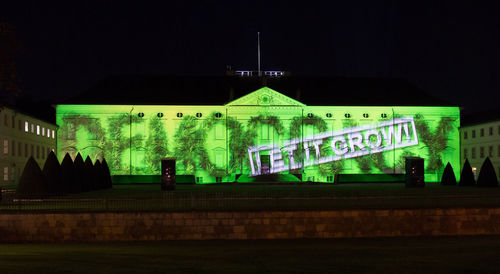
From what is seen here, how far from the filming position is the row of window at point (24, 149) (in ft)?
173

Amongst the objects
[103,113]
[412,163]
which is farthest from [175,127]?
[412,163]

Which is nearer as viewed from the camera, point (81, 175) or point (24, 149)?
point (81, 175)

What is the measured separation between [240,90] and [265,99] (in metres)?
5.40

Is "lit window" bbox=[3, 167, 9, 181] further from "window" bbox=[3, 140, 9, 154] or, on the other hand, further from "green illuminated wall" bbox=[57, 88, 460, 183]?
"green illuminated wall" bbox=[57, 88, 460, 183]

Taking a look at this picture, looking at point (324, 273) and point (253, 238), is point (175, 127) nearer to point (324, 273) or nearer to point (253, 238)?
point (253, 238)

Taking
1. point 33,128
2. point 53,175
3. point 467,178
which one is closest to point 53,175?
point 53,175

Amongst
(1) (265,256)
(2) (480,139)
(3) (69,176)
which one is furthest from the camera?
(2) (480,139)

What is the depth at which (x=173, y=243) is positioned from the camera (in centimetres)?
2378

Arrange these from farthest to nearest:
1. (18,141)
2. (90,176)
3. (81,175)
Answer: (18,141) < (90,176) < (81,175)

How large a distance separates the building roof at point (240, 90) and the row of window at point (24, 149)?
243 inches

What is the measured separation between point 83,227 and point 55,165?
1258 centimetres

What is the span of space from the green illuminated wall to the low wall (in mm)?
39650

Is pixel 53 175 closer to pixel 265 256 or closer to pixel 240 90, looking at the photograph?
pixel 265 256

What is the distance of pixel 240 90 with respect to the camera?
71812 millimetres
